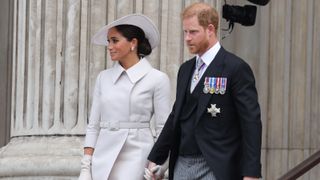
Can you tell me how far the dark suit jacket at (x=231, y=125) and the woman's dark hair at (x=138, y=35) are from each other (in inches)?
38.3

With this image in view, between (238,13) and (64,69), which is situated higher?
(238,13)

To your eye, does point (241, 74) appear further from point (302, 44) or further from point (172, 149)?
point (302, 44)

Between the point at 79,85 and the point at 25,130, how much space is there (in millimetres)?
698

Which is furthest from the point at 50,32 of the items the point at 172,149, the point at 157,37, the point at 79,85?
the point at 172,149

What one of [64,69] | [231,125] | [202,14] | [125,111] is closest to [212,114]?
[231,125]

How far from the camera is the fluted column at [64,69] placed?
1132 cm

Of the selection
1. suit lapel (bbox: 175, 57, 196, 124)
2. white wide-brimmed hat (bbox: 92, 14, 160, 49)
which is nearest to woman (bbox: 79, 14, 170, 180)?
white wide-brimmed hat (bbox: 92, 14, 160, 49)

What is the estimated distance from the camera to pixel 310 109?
1445 centimetres

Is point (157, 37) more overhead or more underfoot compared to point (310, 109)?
more overhead

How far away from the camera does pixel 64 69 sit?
11.4 m

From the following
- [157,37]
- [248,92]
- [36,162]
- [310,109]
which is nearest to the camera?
[248,92]

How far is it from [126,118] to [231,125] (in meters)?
1.04

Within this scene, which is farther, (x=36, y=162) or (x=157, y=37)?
(x=36, y=162)

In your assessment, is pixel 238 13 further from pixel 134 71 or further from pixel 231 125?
pixel 231 125
